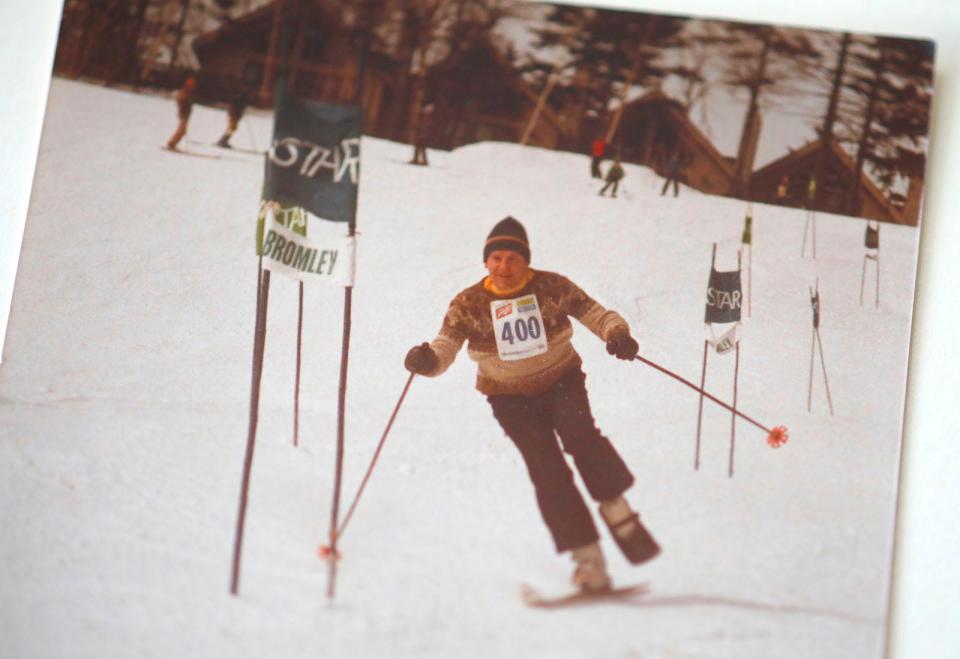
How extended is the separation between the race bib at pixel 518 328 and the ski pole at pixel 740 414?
20 cm

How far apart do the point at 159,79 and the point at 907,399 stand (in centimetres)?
169

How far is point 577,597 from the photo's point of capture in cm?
158

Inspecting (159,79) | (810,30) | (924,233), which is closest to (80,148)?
(159,79)

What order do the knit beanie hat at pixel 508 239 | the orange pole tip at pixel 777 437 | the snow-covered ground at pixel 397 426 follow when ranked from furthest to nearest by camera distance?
the knit beanie hat at pixel 508 239 → the orange pole tip at pixel 777 437 → the snow-covered ground at pixel 397 426

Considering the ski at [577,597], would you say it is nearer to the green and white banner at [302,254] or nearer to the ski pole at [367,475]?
the ski pole at [367,475]

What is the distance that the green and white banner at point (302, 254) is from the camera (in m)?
1.77

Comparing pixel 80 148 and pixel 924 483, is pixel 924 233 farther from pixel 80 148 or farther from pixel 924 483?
pixel 80 148

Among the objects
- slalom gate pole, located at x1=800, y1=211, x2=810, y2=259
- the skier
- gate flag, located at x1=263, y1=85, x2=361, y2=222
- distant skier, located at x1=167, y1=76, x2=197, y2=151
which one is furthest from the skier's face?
distant skier, located at x1=167, y1=76, x2=197, y2=151

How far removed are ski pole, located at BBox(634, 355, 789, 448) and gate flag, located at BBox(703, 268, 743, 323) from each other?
133 millimetres

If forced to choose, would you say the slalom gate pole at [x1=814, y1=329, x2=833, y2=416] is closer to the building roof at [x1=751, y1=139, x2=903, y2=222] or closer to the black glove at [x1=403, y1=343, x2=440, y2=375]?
the building roof at [x1=751, y1=139, x2=903, y2=222]

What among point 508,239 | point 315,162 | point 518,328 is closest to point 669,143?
point 508,239

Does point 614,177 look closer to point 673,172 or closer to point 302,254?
point 673,172

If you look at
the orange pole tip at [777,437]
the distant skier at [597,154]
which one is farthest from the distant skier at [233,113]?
the orange pole tip at [777,437]

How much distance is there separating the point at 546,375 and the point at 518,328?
109 millimetres
